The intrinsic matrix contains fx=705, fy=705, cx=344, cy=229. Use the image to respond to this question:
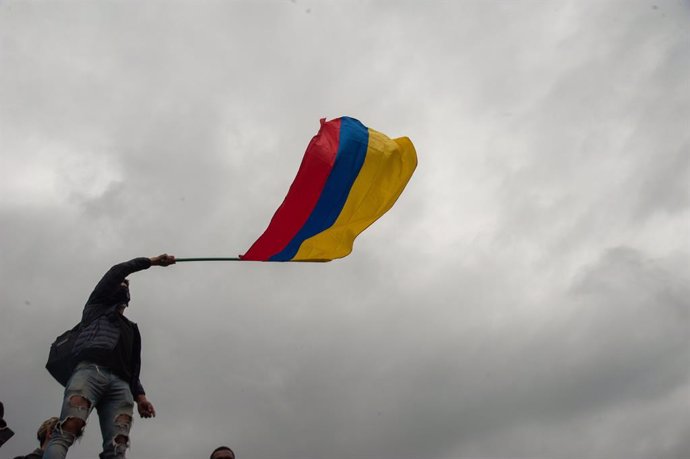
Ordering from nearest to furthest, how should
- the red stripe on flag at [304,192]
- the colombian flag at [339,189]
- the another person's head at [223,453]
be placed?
the another person's head at [223,453] < the red stripe on flag at [304,192] < the colombian flag at [339,189]

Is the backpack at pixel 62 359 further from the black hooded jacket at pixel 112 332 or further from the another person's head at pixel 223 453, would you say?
the another person's head at pixel 223 453

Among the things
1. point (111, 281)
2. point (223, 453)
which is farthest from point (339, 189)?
point (223, 453)

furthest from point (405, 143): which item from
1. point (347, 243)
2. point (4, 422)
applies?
point (4, 422)

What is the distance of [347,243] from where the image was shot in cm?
1231

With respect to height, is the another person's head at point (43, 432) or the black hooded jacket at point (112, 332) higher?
the black hooded jacket at point (112, 332)

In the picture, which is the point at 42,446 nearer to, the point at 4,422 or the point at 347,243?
the point at 4,422

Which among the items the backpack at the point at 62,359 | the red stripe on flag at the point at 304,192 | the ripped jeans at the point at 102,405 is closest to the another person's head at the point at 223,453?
the ripped jeans at the point at 102,405

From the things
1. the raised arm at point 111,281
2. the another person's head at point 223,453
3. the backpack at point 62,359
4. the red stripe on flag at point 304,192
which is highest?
the red stripe on flag at point 304,192

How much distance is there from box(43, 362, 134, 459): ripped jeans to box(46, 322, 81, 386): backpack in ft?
0.87

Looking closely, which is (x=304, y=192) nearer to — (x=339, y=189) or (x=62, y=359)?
(x=339, y=189)

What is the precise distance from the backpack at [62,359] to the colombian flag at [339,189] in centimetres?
410

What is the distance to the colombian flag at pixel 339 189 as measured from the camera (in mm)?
12180

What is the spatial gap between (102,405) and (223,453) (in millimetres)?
1475

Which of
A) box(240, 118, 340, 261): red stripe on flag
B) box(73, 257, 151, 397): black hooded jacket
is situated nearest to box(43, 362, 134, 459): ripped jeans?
box(73, 257, 151, 397): black hooded jacket
